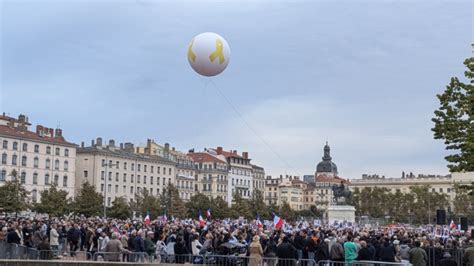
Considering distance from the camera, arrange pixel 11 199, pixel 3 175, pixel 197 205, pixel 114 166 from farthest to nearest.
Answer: pixel 114 166 < pixel 197 205 < pixel 3 175 < pixel 11 199

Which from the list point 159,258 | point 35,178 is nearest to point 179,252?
point 159,258

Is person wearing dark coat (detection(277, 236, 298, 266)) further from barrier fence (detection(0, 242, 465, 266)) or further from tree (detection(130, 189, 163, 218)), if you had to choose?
tree (detection(130, 189, 163, 218))

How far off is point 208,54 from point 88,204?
75440 mm

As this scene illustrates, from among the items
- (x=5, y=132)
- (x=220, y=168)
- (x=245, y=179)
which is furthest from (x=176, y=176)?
(x=5, y=132)

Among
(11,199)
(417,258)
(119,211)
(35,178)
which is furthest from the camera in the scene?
(35,178)

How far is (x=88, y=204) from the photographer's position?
9356 centimetres

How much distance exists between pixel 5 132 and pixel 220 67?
87.8m

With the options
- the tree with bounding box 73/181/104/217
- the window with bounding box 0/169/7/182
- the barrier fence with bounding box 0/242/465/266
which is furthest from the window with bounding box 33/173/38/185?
the barrier fence with bounding box 0/242/465/266

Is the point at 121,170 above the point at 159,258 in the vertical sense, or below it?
above

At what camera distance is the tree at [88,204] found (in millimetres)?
92750

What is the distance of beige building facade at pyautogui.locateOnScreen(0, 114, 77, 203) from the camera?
4078 inches

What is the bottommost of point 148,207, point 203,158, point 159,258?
point 159,258

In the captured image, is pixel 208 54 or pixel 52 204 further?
pixel 52 204

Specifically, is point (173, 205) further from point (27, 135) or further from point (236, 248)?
point (236, 248)
